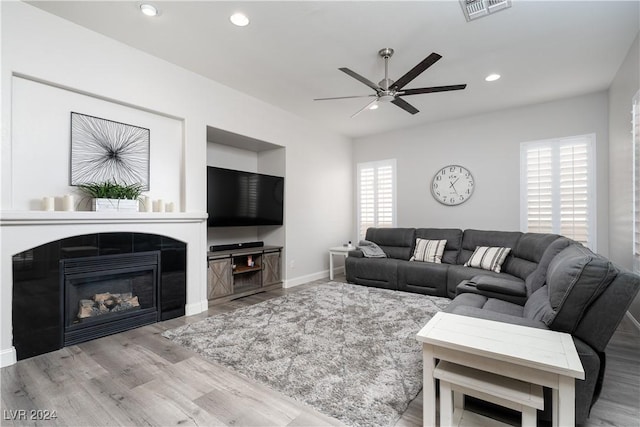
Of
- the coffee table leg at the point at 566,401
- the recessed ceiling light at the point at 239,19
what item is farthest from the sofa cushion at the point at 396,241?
the recessed ceiling light at the point at 239,19

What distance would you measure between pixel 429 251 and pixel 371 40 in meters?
3.30

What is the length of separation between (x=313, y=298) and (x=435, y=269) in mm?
1844

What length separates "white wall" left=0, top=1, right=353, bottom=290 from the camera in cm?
244

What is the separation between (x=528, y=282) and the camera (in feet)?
9.47

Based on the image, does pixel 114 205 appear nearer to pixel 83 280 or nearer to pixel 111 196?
pixel 111 196

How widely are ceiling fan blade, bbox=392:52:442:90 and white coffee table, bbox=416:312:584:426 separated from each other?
82.0 inches

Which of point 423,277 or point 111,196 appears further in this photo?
point 423,277

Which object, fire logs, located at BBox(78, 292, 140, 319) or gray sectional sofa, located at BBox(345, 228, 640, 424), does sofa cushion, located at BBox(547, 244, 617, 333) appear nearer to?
gray sectional sofa, located at BBox(345, 228, 640, 424)

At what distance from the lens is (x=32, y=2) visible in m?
2.44

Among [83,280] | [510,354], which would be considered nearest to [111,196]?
[83,280]

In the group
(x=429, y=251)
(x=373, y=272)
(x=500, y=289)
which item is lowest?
(x=373, y=272)

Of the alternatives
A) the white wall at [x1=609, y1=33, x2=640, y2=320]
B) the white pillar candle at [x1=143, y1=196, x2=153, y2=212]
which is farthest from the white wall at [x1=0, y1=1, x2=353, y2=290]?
the white wall at [x1=609, y1=33, x2=640, y2=320]

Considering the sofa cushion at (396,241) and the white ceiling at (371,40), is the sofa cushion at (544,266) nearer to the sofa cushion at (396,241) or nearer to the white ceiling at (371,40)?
the white ceiling at (371,40)

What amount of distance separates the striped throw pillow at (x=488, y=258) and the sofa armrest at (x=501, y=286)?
124 centimetres
